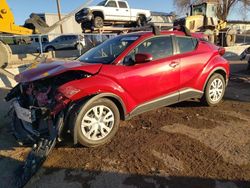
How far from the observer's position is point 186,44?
221 inches

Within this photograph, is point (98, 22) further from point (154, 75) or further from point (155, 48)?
point (154, 75)

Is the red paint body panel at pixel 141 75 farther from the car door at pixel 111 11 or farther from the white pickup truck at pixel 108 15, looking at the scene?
the car door at pixel 111 11

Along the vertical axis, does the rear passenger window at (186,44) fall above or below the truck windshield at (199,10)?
below

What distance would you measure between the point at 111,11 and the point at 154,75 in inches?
497

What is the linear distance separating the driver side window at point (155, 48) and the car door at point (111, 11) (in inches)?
464

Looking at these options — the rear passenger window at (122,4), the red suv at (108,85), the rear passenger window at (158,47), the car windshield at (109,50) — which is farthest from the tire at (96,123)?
the rear passenger window at (122,4)

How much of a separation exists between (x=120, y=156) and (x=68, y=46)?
20.0 metres

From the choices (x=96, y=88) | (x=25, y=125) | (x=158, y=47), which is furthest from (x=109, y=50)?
(x=25, y=125)

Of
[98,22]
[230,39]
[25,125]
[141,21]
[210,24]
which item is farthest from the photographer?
[230,39]

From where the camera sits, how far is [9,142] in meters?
4.62

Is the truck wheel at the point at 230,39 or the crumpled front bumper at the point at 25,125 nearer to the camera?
the crumpled front bumper at the point at 25,125

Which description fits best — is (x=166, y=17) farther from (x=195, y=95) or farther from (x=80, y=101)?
(x=80, y=101)

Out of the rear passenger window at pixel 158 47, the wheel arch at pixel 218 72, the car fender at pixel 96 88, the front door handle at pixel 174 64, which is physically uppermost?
the rear passenger window at pixel 158 47

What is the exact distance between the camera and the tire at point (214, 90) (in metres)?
5.93
